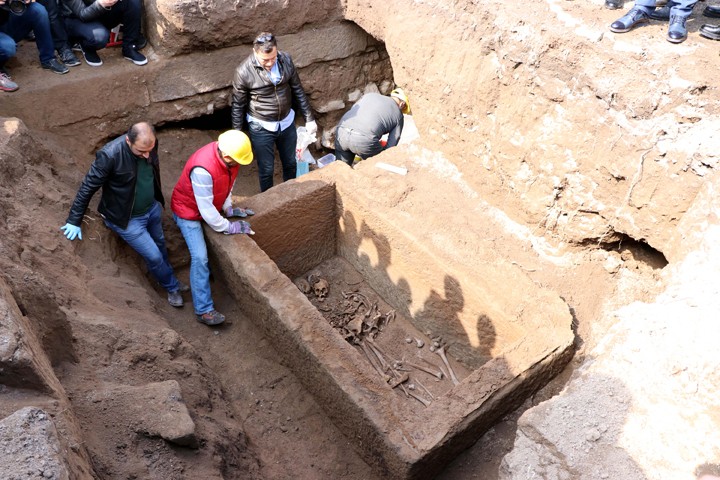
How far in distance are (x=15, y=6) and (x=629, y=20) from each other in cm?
541

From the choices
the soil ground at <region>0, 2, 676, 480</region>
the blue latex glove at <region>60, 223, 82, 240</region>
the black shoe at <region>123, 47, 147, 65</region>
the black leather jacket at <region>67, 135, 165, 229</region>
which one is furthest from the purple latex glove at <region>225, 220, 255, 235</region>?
the black shoe at <region>123, 47, 147, 65</region>

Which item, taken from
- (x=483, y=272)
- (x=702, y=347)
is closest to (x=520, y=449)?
(x=702, y=347)

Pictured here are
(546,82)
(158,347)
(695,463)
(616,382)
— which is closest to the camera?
(695,463)

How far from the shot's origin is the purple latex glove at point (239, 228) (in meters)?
4.84

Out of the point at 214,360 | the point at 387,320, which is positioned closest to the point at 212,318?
the point at 214,360

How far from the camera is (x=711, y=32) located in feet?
15.1

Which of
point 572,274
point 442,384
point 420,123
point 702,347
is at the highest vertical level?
point 702,347

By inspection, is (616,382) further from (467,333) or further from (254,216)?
(254,216)

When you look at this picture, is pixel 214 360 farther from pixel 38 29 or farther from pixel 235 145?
pixel 38 29

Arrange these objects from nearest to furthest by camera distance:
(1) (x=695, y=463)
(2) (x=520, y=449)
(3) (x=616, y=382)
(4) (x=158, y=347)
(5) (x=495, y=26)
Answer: (1) (x=695, y=463), (2) (x=520, y=449), (3) (x=616, y=382), (4) (x=158, y=347), (5) (x=495, y=26)

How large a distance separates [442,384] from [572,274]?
1.46m

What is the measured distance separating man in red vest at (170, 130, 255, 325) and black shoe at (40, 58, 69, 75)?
2.09 meters

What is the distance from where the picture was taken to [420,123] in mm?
5883

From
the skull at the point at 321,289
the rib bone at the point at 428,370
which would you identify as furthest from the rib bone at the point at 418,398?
the skull at the point at 321,289
